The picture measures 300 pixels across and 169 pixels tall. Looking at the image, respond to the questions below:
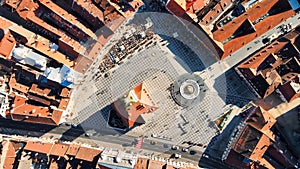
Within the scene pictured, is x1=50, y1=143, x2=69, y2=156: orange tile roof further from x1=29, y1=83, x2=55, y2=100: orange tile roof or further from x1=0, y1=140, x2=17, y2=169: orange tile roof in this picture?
x1=29, y1=83, x2=55, y2=100: orange tile roof

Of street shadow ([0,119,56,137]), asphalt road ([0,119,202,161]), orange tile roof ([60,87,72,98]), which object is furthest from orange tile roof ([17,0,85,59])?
street shadow ([0,119,56,137])

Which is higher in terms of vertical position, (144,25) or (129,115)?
(144,25)

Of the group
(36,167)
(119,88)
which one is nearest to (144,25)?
(119,88)

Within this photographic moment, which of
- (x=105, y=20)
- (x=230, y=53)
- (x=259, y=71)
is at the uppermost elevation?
(x=105, y=20)

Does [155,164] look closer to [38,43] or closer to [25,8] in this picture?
[38,43]

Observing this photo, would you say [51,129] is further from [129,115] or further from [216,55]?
[216,55]

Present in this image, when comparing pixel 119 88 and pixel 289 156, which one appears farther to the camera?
pixel 119 88
